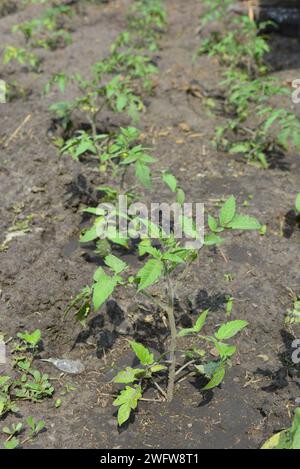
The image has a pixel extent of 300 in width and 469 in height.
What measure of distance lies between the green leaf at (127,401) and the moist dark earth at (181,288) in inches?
3.6

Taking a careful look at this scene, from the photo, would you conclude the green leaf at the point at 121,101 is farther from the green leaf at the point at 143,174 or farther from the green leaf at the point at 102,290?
the green leaf at the point at 102,290

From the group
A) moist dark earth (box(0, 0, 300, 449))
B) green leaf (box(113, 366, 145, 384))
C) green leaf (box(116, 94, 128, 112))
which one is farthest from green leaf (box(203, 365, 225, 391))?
green leaf (box(116, 94, 128, 112))

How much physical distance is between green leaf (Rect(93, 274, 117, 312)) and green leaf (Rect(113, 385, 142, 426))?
369 millimetres

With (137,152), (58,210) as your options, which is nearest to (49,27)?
(58,210)

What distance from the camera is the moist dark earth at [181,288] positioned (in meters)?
2.07

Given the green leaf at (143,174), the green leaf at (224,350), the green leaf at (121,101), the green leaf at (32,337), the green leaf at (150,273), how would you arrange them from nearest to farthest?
the green leaf at (150,273) < the green leaf at (224,350) < the green leaf at (32,337) < the green leaf at (143,174) < the green leaf at (121,101)

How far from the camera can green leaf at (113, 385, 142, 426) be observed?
78.2 inches

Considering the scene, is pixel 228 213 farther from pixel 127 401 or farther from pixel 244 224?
pixel 127 401

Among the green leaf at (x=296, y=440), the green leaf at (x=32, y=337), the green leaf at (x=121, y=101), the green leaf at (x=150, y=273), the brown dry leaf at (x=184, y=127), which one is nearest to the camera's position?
the green leaf at (x=296, y=440)

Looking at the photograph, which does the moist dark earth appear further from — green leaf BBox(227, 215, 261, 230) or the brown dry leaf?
green leaf BBox(227, 215, 261, 230)

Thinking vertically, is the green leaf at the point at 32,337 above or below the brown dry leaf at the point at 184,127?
above

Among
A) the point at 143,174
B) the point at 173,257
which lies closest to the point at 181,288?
the point at 143,174

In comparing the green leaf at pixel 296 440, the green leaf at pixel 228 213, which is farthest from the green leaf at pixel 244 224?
the green leaf at pixel 296 440
